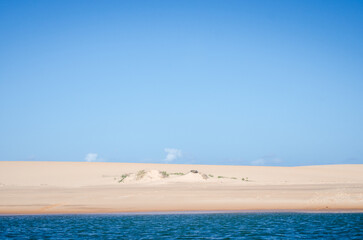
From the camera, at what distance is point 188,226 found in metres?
24.0

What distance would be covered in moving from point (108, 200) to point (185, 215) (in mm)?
8578

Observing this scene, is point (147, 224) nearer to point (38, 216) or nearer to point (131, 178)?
point (38, 216)

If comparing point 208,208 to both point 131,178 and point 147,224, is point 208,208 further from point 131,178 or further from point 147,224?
point 131,178

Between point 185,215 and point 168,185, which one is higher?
point 168,185

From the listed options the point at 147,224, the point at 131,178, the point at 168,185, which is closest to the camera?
the point at 147,224

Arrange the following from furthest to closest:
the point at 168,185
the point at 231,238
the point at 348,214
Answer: the point at 168,185
the point at 348,214
the point at 231,238

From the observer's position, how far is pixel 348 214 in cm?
2827

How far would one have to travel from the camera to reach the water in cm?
2122

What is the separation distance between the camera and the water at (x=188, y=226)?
69.6 feet

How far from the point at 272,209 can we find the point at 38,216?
15.6 metres

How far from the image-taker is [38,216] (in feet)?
94.5

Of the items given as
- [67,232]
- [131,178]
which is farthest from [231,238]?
[131,178]

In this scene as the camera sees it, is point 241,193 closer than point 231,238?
No

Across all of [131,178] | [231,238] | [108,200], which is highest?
[131,178]
